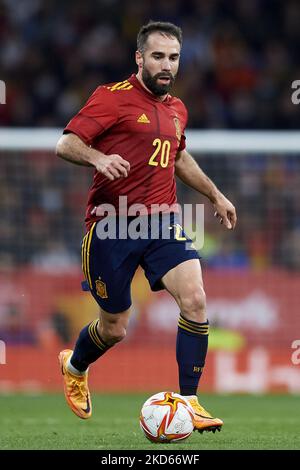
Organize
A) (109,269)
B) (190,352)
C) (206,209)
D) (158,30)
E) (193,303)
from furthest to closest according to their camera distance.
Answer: (206,209) → (109,269) → (158,30) → (190,352) → (193,303)

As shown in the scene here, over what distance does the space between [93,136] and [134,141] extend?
1.01 ft

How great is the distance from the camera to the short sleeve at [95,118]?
6.80 m

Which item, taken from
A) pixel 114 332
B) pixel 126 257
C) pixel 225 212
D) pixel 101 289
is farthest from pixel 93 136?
pixel 114 332

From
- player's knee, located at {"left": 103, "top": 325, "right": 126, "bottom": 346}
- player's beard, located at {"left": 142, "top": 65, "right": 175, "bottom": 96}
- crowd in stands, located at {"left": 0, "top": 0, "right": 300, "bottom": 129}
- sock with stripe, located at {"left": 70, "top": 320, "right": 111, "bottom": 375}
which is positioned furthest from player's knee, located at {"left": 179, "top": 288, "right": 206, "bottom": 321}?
crowd in stands, located at {"left": 0, "top": 0, "right": 300, "bottom": 129}

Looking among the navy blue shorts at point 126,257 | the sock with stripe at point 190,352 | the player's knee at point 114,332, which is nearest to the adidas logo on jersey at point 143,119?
the navy blue shorts at point 126,257

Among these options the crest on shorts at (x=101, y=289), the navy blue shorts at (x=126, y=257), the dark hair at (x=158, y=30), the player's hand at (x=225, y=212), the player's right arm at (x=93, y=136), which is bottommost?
the crest on shorts at (x=101, y=289)

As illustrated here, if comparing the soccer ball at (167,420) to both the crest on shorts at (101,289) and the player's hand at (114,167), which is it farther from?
the player's hand at (114,167)

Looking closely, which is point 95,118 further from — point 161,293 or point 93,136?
point 161,293

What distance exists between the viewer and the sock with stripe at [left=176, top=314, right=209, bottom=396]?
6.84m

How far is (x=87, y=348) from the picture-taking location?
768 centimetres

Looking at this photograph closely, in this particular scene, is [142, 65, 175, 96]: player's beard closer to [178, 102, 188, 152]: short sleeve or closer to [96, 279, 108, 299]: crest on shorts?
[178, 102, 188, 152]: short sleeve

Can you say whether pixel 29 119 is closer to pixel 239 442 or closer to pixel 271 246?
pixel 271 246

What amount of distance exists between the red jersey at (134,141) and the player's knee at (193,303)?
632 millimetres
